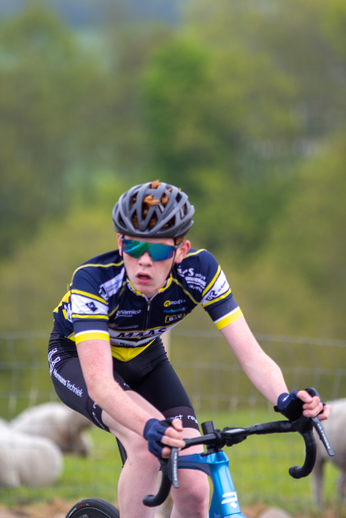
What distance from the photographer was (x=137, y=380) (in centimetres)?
304

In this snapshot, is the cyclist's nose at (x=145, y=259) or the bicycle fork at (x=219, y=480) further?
the cyclist's nose at (x=145, y=259)

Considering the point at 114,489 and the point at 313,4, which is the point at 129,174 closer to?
the point at 313,4

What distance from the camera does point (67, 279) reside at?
31094 millimetres

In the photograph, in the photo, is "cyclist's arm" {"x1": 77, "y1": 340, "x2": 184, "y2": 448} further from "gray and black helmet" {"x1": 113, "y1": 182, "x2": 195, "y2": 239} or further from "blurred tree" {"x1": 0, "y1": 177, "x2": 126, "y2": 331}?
"blurred tree" {"x1": 0, "y1": 177, "x2": 126, "y2": 331}

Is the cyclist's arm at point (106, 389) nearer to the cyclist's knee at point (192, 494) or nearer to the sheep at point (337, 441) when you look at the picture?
the cyclist's knee at point (192, 494)

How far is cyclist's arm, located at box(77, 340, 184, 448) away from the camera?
2.36 meters

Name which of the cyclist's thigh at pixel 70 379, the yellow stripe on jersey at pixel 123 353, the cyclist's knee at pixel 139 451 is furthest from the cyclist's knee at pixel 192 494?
the yellow stripe on jersey at pixel 123 353

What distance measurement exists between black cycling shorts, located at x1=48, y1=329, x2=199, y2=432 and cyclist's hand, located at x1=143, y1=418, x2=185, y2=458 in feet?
1.96

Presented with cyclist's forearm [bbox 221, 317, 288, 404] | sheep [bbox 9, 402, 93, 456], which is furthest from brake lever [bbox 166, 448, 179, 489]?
sheep [bbox 9, 402, 93, 456]

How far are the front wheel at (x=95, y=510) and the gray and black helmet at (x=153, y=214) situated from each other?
1388 millimetres

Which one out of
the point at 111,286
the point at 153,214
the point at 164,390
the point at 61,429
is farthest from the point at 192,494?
the point at 61,429

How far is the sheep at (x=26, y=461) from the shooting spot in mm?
6340

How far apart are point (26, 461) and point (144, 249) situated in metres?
5.00

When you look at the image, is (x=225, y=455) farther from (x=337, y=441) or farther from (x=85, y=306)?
(x=337, y=441)
